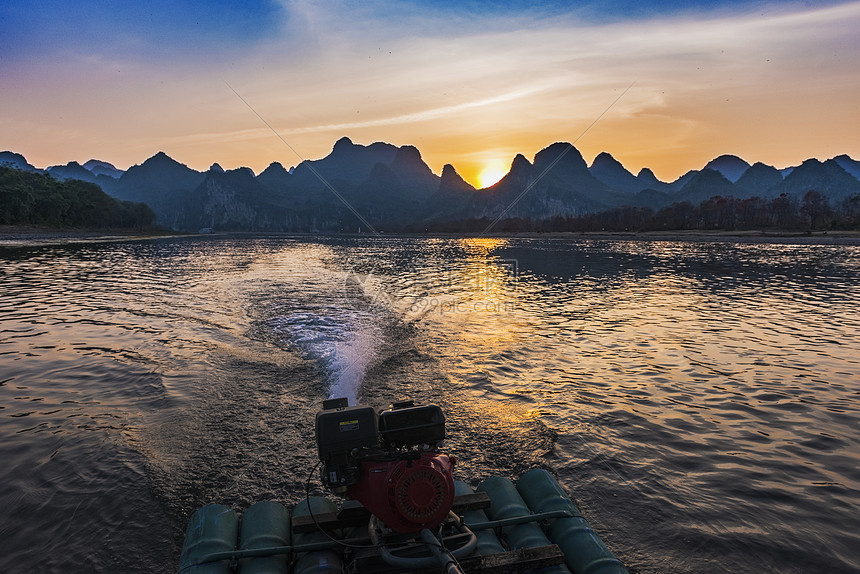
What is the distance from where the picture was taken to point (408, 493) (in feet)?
13.8

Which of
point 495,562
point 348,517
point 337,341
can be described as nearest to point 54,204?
point 337,341

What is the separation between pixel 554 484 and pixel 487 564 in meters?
1.64

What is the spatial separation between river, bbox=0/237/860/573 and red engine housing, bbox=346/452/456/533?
2710 millimetres

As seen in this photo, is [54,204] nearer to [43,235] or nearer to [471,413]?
[43,235]

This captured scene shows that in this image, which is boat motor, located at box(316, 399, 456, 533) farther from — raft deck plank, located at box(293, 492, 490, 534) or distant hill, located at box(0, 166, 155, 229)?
distant hill, located at box(0, 166, 155, 229)

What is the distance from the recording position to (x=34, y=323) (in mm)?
17594

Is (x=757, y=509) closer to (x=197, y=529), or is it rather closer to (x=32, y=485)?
(x=197, y=529)

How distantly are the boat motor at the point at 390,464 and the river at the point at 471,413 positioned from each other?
2.61 meters

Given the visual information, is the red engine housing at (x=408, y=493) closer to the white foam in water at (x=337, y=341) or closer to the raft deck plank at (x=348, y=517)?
the raft deck plank at (x=348, y=517)

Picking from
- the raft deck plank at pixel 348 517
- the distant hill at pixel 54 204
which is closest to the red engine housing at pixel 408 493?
the raft deck plank at pixel 348 517

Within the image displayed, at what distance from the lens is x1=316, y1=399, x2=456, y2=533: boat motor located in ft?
13.9

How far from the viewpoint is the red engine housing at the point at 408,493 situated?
4.21m

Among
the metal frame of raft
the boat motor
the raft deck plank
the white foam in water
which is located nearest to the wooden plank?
the metal frame of raft

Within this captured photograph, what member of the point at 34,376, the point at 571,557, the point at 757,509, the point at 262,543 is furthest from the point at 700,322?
the point at 34,376
